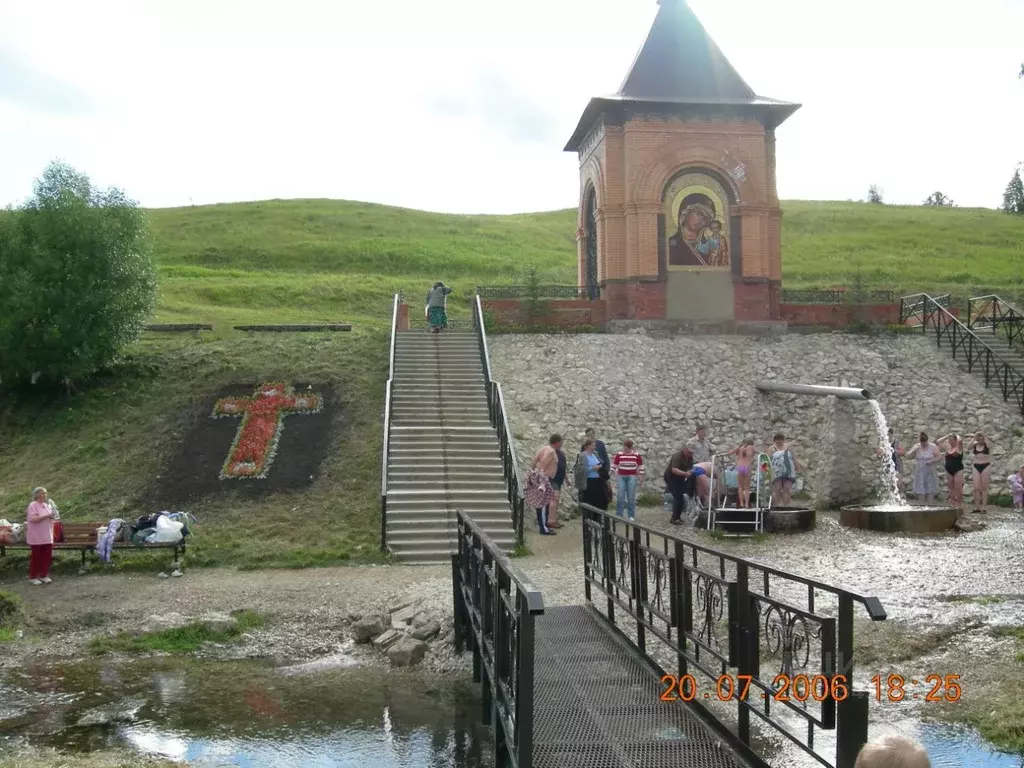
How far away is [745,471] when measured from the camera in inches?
612

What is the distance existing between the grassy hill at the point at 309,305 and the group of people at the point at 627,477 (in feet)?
9.19

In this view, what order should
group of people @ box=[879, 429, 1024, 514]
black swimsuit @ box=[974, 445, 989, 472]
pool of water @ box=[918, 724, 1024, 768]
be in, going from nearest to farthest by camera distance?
pool of water @ box=[918, 724, 1024, 768], black swimsuit @ box=[974, 445, 989, 472], group of people @ box=[879, 429, 1024, 514]

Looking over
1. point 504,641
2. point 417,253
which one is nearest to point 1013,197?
point 417,253

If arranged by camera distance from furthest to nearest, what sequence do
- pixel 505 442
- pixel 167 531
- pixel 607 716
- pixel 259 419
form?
pixel 259 419, pixel 505 442, pixel 167 531, pixel 607 716

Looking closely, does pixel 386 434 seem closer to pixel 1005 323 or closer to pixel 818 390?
pixel 818 390

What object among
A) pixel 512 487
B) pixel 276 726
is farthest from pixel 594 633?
pixel 512 487

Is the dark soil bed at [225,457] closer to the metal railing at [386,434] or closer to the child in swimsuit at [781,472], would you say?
the metal railing at [386,434]

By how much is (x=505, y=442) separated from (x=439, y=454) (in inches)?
49.6

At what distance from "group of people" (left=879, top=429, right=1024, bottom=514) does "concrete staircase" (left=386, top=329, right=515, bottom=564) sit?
23.8 feet

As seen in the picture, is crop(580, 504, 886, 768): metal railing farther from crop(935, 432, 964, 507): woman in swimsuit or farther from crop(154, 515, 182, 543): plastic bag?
crop(935, 432, 964, 507): woman in swimsuit

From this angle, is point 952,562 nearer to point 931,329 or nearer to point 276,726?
point 276,726

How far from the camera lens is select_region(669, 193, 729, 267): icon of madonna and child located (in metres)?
23.7

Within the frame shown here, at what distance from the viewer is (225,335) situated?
2469 centimetres

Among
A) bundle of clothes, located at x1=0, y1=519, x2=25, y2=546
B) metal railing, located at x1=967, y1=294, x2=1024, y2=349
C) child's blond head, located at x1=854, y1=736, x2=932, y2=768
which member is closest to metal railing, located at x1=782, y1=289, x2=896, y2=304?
metal railing, located at x1=967, y1=294, x2=1024, y2=349
